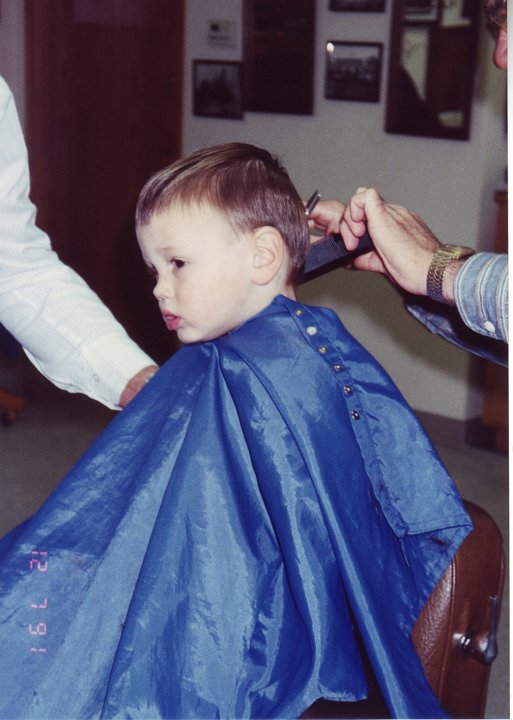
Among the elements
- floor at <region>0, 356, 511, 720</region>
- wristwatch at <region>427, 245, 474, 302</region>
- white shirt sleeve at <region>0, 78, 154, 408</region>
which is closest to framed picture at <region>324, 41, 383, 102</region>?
floor at <region>0, 356, 511, 720</region>

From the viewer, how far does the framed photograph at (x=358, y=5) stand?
4176 millimetres

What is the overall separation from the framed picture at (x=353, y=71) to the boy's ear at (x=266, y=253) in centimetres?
316

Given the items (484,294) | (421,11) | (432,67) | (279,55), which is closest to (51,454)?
(279,55)

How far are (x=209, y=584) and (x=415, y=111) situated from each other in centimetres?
336

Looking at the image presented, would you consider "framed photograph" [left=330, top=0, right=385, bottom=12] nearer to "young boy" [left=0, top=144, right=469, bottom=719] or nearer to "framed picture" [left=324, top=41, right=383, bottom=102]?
"framed picture" [left=324, top=41, right=383, bottom=102]

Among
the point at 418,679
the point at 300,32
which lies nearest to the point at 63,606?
the point at 418,679

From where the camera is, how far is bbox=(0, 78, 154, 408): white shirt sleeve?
1.54 metres

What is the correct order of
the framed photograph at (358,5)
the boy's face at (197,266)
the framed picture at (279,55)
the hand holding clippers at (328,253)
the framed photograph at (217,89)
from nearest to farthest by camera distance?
the boy's face at (197,266) < the hand holding clippers at (328,253) < the framed photograph at (358,5) < the framed picture at (279,55) < the framed photograph at (217,89)

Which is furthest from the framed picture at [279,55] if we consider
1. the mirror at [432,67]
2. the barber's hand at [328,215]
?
the barber's hand at [328,215]

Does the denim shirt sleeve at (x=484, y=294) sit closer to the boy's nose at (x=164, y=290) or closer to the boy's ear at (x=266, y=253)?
the boy's ear at (x=266, y=253)

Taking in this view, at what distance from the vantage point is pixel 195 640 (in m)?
1.14

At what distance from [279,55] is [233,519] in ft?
12.2

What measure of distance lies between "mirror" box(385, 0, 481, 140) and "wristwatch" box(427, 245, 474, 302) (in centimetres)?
295

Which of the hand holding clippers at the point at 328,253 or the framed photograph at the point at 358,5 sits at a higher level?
the framed photograph at the point at 358,5
